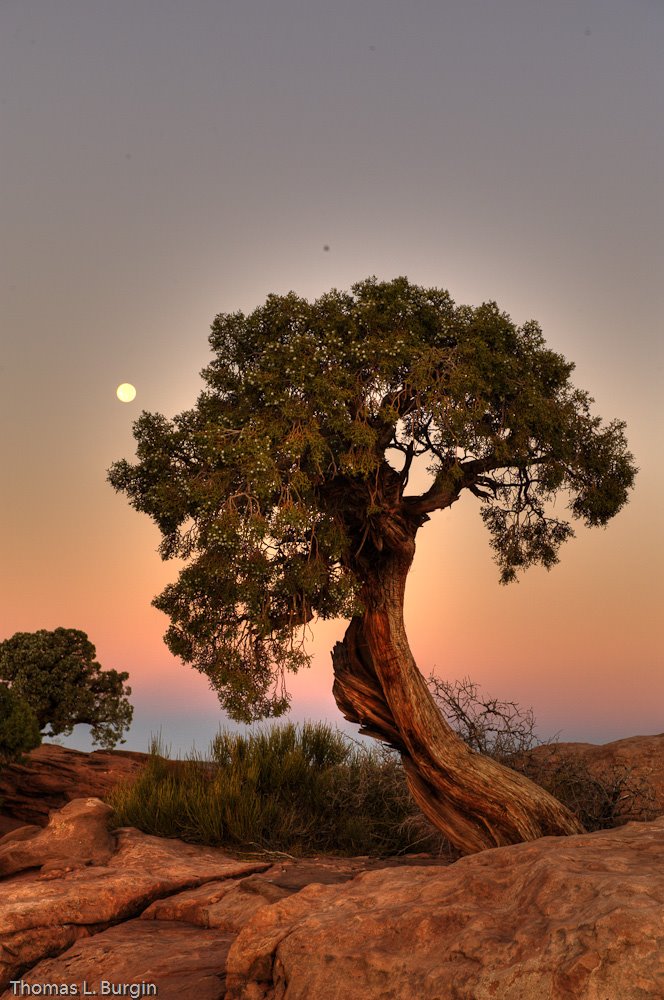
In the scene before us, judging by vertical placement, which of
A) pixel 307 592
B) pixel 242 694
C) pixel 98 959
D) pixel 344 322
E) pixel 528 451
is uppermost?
→ pixel 344 322

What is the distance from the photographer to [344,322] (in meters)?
12.9

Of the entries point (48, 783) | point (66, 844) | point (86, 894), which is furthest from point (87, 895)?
point (48, 783)

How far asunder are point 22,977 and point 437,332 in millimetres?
10255

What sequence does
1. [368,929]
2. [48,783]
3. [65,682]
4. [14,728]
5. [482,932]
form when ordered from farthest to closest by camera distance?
[65,682]
[48,783]
[14,728]
[368,929]
[482,932]

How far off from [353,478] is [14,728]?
35.2ft

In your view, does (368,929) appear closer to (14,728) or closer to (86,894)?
(86,894)

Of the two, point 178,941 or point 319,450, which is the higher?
point 319,450

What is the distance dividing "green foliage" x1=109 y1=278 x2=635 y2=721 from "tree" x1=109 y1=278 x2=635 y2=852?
0.11 ft

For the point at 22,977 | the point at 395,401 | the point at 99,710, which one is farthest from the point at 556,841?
the point at 99,710

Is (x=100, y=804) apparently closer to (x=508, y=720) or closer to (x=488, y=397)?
(x=508, y=720)

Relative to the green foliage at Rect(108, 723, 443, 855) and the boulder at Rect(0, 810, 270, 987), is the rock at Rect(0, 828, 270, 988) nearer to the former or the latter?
the boulder at Rect(0, 810, 270, 987)

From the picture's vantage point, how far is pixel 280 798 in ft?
52.1

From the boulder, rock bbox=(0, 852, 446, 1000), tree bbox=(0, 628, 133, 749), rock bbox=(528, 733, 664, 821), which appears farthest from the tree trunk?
tree bbox=(0, 628, 133, 749)

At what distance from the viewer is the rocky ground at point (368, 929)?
14.3 feet
